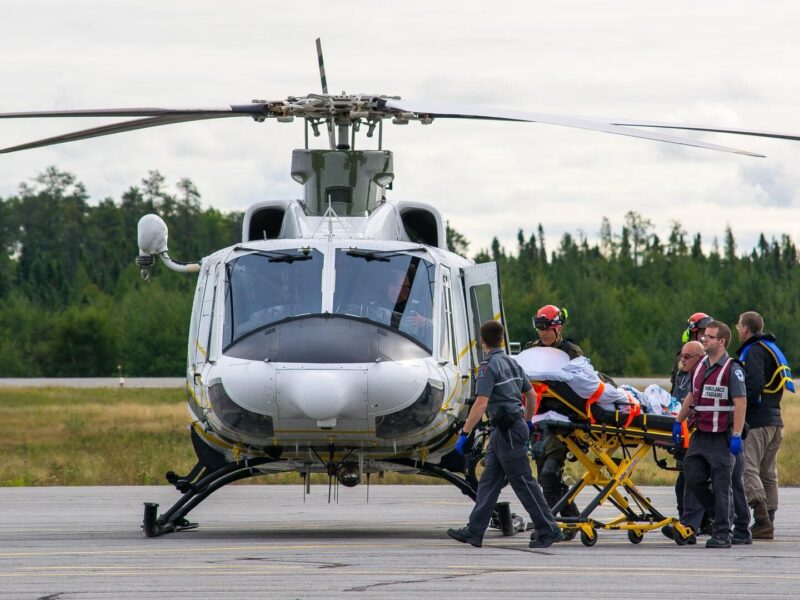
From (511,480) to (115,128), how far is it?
4849 millimetres

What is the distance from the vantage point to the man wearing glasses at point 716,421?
1170 centimetres

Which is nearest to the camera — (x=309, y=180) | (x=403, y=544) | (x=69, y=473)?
(x=403, y=544)

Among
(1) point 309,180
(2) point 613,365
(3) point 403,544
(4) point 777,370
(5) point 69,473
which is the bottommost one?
(2) point 613,365

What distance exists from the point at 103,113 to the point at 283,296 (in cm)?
218

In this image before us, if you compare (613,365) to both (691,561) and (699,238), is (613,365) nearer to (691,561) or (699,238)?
(699,238)

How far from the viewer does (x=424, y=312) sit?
12250 mm

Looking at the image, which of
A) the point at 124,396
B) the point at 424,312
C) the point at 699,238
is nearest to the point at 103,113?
the point at 424,312

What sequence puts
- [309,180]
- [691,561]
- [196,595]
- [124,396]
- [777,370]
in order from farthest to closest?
[124,396] → [309,180] → [777,370] → [691,561] → [196,595]

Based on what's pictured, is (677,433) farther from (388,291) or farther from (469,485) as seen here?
(388,291)

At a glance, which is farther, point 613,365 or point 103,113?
point 613,365

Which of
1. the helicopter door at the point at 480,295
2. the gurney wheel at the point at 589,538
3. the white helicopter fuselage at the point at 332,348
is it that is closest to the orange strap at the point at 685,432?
the gurney wheel at the point at 589,538

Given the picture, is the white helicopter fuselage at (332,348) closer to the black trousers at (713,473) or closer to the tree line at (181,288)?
the black trousers at (713,473)

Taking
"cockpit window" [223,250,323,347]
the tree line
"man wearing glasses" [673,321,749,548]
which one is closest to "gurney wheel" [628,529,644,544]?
"man wearing glasses" [673,321,749,548]

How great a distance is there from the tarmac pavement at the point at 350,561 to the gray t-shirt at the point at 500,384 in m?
1.15
